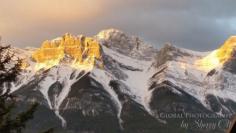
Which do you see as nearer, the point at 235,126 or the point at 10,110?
the point at 235,126

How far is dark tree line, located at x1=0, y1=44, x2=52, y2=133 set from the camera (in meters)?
36.8

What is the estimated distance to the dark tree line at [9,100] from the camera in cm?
3684

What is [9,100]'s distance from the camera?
38094mm

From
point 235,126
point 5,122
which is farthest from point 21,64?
point 235,126

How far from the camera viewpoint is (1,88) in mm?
37062

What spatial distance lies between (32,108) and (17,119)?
3.73 ft

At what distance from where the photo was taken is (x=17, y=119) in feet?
122

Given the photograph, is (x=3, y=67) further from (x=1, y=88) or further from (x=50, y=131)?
(x=50, y=131)

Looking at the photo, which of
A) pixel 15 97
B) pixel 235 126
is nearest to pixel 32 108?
pixel 15 97

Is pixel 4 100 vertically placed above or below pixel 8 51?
below

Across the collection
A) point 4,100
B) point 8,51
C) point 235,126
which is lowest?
point 235,126

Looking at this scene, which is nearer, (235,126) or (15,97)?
(235,126)

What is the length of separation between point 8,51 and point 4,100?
2459mm

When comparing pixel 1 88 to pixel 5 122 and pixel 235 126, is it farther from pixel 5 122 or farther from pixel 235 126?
pixel 235 126
